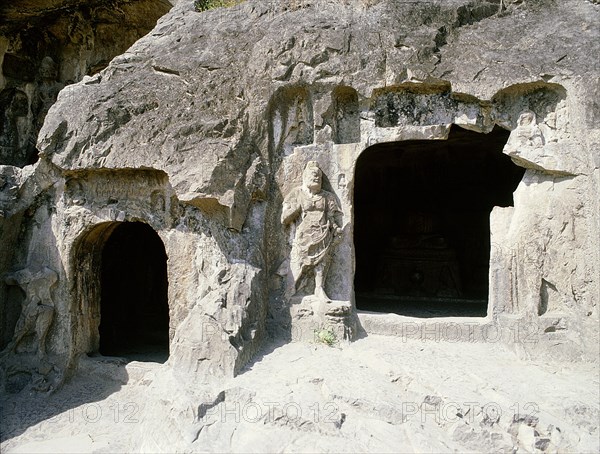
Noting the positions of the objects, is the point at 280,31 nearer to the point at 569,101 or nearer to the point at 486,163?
the point at 569,101

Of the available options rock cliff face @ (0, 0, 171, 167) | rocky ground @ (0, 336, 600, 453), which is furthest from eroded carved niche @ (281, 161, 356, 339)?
rock cliff face @ (0, 0, 171, 167)

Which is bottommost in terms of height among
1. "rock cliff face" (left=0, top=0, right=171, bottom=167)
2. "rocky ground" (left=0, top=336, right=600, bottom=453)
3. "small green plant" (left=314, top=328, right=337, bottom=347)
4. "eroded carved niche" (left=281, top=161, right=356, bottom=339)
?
"rocky ground" (left=0, top=336, right=600, bottom=453)

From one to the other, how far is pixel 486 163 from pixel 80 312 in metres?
8.65

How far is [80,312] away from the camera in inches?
271

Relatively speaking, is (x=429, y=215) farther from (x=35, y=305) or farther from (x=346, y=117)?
(x=35, y=305)

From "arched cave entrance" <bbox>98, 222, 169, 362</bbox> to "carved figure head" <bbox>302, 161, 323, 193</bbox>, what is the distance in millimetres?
4109

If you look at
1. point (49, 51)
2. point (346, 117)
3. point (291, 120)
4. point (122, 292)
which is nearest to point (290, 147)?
point (291, 120)

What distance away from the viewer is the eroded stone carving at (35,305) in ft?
21.3

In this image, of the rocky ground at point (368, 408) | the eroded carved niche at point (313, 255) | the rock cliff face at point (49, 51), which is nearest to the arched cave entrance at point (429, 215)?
the eroded carved niche at point (313, 255)

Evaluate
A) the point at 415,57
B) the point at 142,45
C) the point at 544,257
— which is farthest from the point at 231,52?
the point at 544,257

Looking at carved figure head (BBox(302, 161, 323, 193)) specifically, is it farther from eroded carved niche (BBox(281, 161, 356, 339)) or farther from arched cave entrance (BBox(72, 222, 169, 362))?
arched cave entrance (BBox(72, 222, 169, 362))

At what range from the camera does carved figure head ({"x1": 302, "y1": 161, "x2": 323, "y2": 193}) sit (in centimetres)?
616

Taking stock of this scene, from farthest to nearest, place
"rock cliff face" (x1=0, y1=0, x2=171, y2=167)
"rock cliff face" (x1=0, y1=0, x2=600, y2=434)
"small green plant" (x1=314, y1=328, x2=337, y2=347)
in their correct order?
"rock cliff face" (x1=0, y1=0, x2=171, y2=167) → "small green plant" (x1=314, y1=328, x2=337, y2=347) → "rock cliff face" (x1=0, y1=0, x2=600, y2=434)

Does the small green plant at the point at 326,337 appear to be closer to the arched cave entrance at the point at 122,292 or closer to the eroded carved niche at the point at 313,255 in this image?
the eroded carved niche at the point at 313,255
